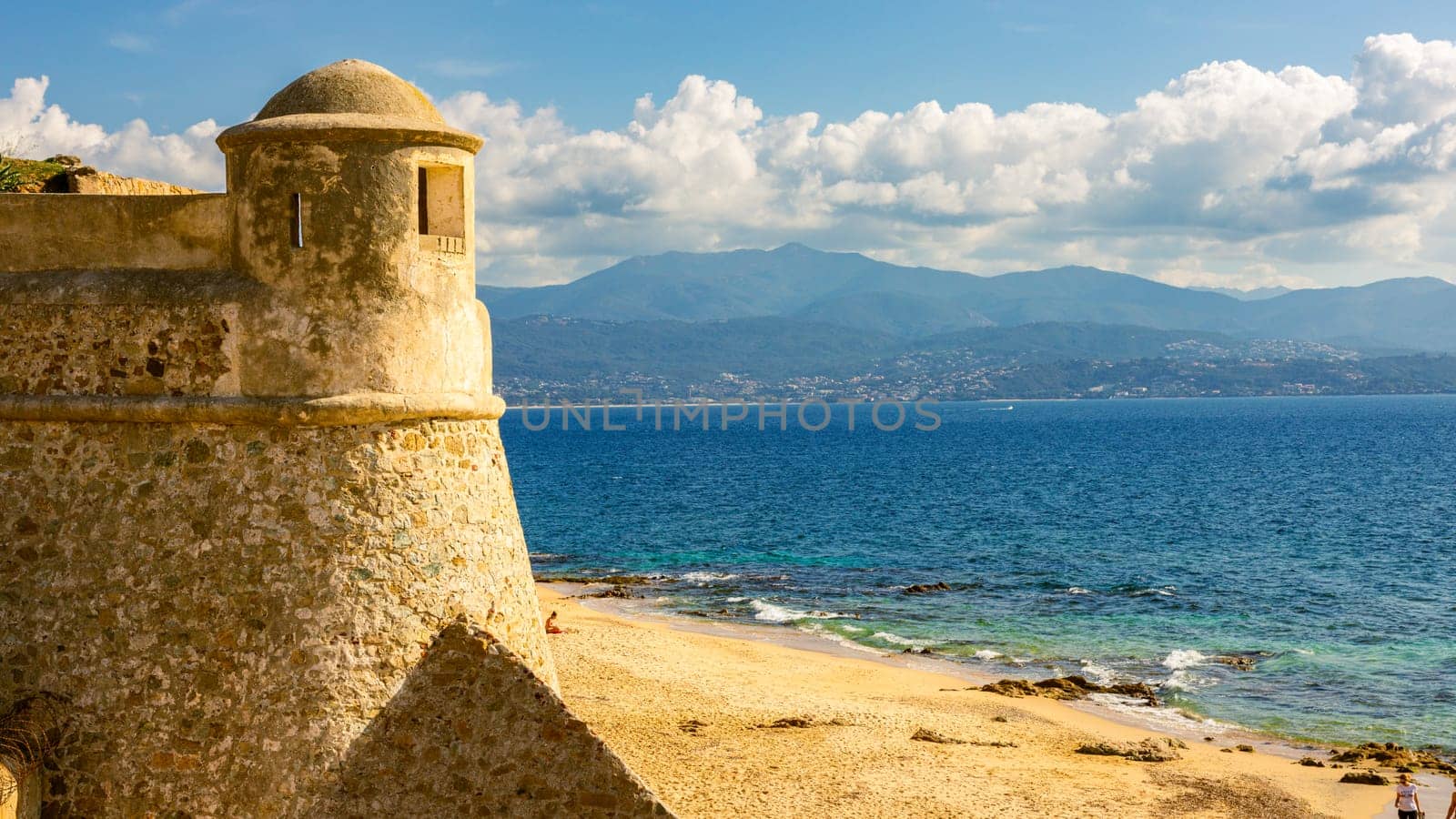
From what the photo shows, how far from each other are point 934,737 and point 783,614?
655 inches

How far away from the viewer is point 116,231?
11.0 metres

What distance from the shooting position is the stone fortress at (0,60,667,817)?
1023 centimetres

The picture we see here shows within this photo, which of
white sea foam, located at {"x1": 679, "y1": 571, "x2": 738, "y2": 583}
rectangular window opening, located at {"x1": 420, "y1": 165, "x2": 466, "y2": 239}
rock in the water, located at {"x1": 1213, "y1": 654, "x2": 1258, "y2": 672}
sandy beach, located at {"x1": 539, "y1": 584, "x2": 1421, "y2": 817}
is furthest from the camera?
white sea foam, located at {"x1": 679, "y1": 571, "x2": 738, "y2": 583}

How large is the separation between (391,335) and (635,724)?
43.4ft

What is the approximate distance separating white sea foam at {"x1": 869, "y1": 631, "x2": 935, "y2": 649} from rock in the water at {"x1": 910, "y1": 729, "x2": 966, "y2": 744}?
11.1m

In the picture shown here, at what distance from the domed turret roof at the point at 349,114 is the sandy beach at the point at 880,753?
10.0m

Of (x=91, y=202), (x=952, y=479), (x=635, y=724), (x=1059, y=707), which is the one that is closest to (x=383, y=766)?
(x=91, y=202)

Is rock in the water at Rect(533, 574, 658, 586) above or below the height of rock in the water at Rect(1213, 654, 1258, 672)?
below

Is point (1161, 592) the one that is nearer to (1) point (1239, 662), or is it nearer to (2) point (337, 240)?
(1) point (1239, 662)

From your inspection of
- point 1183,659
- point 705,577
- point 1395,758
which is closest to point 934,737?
point 1395,758

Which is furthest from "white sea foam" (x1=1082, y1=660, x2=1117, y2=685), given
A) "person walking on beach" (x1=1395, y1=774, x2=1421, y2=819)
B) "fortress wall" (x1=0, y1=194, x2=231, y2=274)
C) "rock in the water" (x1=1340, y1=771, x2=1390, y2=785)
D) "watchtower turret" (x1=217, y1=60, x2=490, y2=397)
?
"fortress wall" (x1=0, y1=194, x2=231, y2=274)

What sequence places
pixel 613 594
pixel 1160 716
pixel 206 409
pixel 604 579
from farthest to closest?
1. pixel 604 579
2. pixel 613 594
3. pixel 1160 716
4. pixel 206 409

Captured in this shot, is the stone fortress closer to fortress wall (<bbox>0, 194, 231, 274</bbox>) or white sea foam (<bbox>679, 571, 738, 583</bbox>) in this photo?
fortress wall (<bbox>0, 194, 231, 274</bbox>)

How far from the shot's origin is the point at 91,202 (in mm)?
10984
